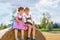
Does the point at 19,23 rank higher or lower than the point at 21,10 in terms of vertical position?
A: lower

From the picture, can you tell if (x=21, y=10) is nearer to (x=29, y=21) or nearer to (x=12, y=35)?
(x=29, y=21)

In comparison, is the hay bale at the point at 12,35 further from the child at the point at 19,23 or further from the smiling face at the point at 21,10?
the smiling face at the point at 21,10

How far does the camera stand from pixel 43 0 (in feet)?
10.3

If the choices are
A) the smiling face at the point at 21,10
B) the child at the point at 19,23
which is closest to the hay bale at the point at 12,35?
the child at the point at 19,23

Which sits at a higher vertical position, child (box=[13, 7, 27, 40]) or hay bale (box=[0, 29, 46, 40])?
child (box=[13, 7, 27, 40])

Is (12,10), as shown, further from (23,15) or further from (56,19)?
(56,19)

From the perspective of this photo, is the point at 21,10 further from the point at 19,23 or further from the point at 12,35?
the point at 12,35

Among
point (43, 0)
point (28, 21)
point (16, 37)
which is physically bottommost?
point (16, 37)

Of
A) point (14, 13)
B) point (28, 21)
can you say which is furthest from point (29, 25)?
point (14, 13)

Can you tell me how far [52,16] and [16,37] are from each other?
56 cm

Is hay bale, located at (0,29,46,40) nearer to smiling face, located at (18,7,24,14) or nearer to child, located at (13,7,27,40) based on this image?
child, located at (13,7,27,40)

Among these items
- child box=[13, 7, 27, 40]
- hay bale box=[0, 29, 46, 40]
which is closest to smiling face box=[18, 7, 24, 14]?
child box=[13, 7, 27, 40]

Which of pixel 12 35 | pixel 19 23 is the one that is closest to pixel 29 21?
pixel 19 23

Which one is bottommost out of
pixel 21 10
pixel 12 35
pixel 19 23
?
pixel 12 35
